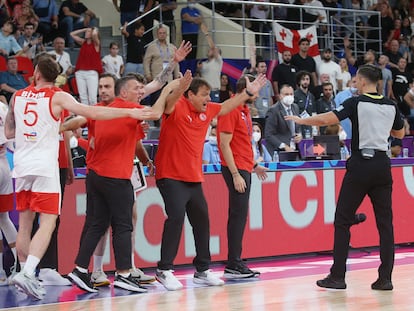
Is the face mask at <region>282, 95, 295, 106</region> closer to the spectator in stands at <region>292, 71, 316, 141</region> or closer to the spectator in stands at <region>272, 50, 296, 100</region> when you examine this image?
the spectator in stands at <region>292, 71, 316, 141</region>

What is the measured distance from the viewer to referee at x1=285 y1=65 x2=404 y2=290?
28.0 ft

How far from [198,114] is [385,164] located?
1.85m

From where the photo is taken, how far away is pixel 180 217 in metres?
8.91

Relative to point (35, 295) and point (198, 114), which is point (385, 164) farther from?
point (35, 295)

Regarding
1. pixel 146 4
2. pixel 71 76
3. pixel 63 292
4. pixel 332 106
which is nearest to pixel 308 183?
pixel 63 292

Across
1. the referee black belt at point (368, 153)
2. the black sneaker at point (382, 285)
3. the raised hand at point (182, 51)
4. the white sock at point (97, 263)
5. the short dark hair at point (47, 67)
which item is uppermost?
the raised hand at point (182, 51)

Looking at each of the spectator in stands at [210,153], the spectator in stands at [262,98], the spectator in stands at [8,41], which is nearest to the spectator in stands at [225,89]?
the spectator in stands at [262,98]

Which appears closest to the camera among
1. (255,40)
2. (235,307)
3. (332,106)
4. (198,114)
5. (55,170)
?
(235,307)

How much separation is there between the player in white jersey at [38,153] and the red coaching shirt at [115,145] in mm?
442

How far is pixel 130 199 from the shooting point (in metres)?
8.76

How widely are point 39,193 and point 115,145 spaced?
2.77 ft

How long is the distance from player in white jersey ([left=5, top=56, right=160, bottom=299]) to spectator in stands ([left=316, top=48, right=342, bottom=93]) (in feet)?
38.4

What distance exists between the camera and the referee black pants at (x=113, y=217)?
8.65 metres

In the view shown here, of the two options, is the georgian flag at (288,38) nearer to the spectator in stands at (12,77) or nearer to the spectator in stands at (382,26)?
the spectator in stands at (382,26)
